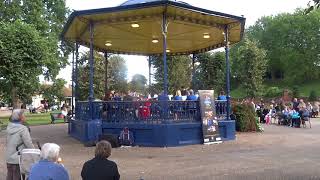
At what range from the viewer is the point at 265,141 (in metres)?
17.3

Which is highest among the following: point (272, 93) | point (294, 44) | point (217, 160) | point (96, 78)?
point (294, 44)

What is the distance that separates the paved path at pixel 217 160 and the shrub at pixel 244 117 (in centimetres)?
333

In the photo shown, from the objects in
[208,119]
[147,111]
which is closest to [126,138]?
[147,111]

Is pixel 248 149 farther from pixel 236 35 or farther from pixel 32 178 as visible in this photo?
pixel 32 178

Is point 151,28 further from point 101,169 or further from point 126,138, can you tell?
point 101,169

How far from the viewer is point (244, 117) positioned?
70.0ft

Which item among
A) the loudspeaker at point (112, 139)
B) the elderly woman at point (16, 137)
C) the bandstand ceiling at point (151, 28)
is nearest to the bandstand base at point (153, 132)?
the loudspeaker at point (112, 139)

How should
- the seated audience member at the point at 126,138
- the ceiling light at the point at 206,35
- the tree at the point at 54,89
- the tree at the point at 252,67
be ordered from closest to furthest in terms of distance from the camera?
the seated audience member at the point at 126,138, the ceiling light at the point at 206,35, the tree at the point at 54,89, the tree at the point at 252,67

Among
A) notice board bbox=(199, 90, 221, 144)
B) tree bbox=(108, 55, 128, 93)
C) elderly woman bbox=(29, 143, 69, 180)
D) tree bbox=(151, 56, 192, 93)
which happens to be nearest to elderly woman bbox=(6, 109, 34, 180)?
elderly woman bbox=(29, 143, 69, 180)

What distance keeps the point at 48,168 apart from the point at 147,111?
10.6 m

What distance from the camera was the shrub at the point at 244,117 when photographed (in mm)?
21016

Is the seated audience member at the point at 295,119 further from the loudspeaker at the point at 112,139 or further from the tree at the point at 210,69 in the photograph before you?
the tree at the point at 210,69

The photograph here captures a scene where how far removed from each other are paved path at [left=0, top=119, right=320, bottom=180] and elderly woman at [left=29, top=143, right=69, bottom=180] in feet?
15.3

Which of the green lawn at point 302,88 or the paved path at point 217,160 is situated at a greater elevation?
the green lawn at point 302,88
